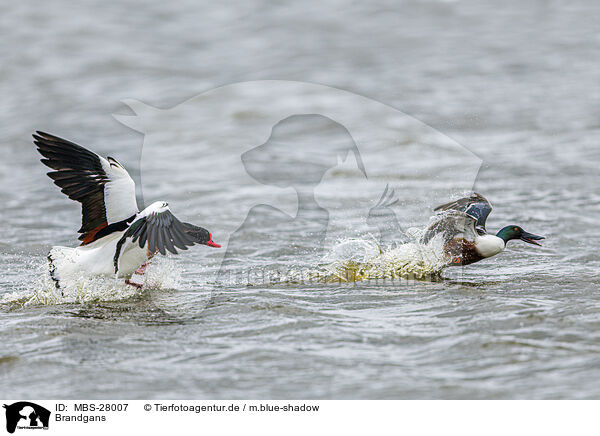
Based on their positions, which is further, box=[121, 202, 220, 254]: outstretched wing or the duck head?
the duck head

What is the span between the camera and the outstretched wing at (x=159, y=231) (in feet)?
19.0

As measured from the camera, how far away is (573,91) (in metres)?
16.1

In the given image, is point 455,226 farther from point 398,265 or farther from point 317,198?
point 317,198

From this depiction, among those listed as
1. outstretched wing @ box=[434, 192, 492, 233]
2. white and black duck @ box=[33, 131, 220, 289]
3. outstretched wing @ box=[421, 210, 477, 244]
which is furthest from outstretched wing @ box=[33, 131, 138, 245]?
outstretched wing @ box=[434, 192, 492, 233]

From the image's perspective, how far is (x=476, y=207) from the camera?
7449mm

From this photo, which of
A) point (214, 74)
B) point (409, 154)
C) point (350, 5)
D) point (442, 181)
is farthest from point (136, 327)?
point (350, 5)

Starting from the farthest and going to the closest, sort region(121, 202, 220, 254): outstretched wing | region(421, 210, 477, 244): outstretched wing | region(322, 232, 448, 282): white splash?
A: 1. region(322, 232, 448, 282): white splash
2. region(421, 210, 477, 244): outstretched wing
3. region(121, 202, 220, 254): outstretched wing

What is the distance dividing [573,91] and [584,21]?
441cm

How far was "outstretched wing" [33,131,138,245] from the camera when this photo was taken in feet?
21.0

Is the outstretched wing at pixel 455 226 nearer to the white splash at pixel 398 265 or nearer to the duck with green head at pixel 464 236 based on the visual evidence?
the duck with green head at pixel 464 236

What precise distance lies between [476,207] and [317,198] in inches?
164
